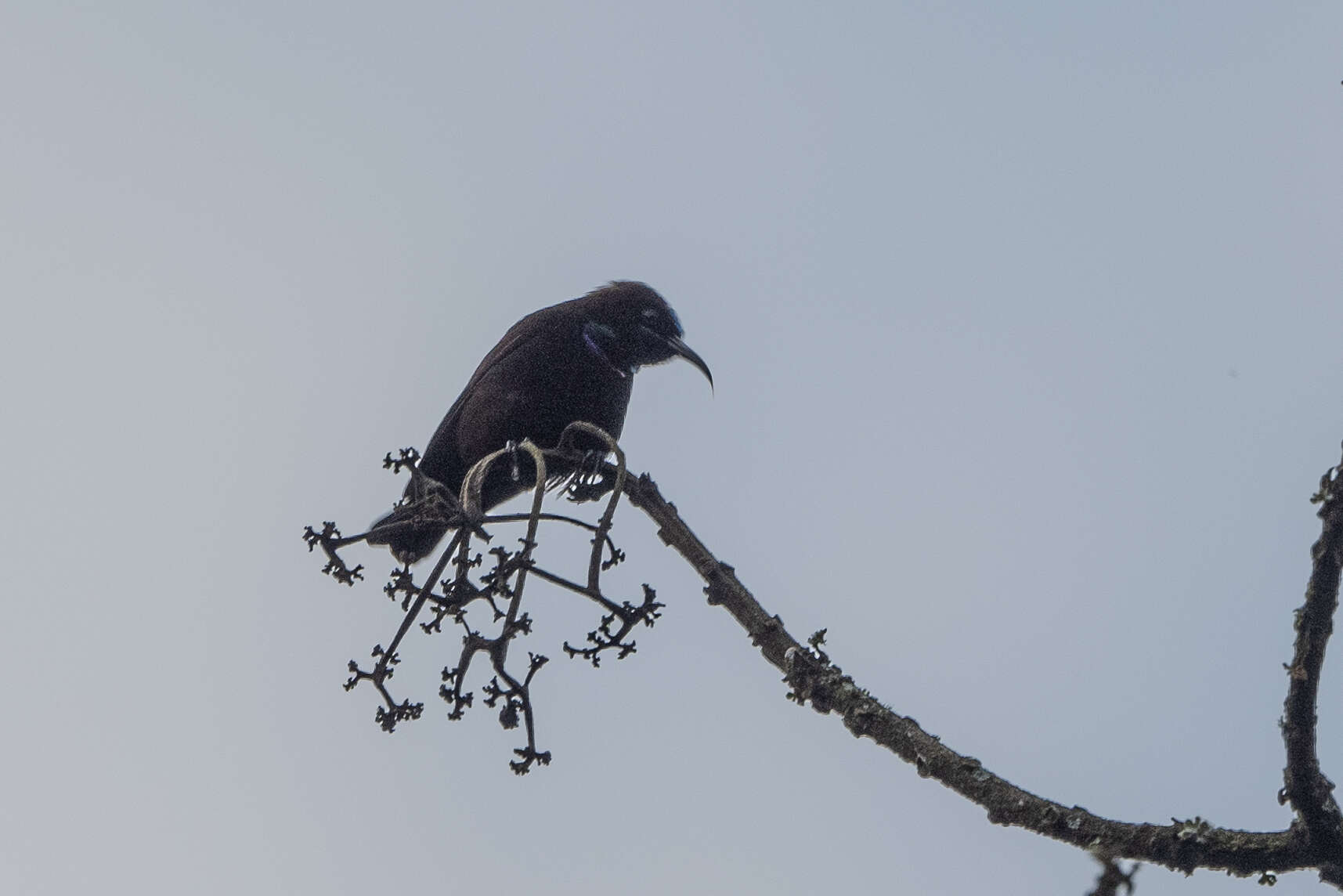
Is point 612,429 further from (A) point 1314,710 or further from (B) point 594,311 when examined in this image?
(A) point 1314,710

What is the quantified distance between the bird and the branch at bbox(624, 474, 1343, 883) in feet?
5.34

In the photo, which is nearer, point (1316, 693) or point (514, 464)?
point (1316, 693)

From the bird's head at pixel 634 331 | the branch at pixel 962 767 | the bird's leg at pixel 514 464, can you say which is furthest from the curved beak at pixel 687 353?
the branch at pixel 962 767

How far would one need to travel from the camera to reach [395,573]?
283 centimetres

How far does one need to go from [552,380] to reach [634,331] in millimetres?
813

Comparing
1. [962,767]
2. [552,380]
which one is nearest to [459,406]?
[552,380]

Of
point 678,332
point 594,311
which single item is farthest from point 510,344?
point 678,332

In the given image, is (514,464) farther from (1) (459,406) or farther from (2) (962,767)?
(2) (962,767)

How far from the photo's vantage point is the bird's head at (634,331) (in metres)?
6.25

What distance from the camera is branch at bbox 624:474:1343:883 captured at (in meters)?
2.36

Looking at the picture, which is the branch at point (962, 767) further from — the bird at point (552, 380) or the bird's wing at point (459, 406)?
the bird's wing at point (459, 406)

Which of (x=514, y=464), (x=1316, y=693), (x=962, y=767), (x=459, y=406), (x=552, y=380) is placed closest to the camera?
(x=1316, y=693)

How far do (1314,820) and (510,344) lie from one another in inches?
176

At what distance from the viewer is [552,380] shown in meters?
5.70
